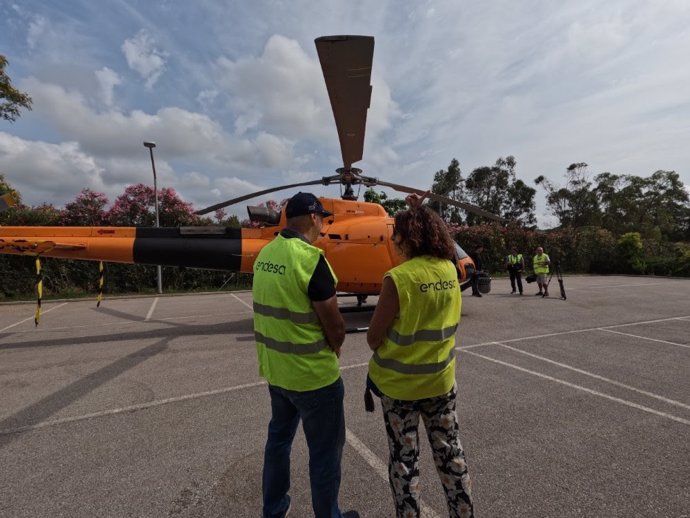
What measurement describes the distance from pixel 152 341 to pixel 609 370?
270 inches

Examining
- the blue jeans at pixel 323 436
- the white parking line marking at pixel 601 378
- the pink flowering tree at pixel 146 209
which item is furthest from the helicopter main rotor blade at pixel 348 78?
the pink flowering tree at pixel 146 209

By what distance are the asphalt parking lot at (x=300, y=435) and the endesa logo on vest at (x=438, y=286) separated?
1.37 meters

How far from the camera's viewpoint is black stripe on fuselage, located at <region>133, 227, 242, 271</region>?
671 centimetres

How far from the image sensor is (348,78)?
375 centimetres

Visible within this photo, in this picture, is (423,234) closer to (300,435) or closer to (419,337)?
(419,337)

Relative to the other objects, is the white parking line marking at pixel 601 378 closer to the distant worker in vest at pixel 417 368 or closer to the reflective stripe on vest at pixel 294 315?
the distant worker in vest at pixel 417 368

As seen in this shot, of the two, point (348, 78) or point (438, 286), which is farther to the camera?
point (348, 78)

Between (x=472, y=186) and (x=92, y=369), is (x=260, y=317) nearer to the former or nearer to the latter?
(x=92, y=369)

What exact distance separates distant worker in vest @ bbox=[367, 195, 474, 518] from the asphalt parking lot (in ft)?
1.87

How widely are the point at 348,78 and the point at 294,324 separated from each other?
3022mm

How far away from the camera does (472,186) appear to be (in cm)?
4491

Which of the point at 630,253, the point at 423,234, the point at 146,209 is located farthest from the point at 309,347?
the point at 630,253

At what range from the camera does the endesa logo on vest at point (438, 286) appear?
Result: 5.64ft

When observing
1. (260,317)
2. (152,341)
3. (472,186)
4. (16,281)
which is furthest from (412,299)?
(472,186)
